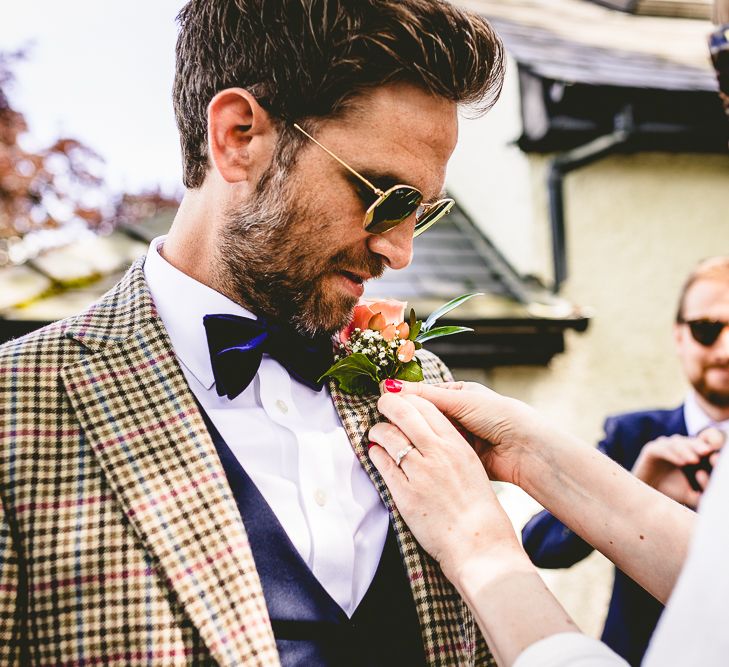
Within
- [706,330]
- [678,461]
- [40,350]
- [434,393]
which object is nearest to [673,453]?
[678,461]

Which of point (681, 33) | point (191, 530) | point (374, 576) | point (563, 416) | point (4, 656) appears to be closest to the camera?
point (4, 656)

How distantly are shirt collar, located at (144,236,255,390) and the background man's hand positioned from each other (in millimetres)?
1797

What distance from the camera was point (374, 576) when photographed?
1555 mm

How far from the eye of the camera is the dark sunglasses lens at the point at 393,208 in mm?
1631

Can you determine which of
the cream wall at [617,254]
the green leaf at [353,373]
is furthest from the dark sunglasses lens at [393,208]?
the cream wall at [617,254]

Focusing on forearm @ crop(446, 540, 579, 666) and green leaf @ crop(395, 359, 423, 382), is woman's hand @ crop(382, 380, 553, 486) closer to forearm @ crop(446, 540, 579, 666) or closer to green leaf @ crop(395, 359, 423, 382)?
green leaf @ crop(395, 359, 423, 382)

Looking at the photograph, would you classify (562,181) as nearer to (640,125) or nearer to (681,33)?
(640,125)

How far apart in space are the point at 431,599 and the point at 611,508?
0.54 m

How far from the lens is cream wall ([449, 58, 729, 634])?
5.27 metres

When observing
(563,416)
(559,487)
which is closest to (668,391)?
(563,416)

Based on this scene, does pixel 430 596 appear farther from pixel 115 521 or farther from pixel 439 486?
pixel 115 521

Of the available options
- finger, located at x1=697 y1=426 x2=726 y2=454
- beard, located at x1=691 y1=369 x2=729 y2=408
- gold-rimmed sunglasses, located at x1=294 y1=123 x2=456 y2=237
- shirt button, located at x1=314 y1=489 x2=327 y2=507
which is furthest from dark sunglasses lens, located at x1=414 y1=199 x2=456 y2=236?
beard, located at x1=691 y1=369 x2=729 y2=408

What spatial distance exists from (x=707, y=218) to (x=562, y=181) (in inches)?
55.3

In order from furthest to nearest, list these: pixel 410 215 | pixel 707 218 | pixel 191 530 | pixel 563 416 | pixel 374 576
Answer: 1. pixel 707 218
2. pixel 563 416
3. pixel 410 215
4. pixel 374 576
5. pixel 191 530
